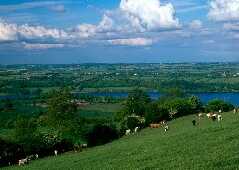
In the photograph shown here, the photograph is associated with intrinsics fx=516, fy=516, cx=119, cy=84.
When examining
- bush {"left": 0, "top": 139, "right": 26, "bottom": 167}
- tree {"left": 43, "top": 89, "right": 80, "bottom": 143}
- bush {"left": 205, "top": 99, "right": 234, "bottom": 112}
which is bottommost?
bush {"left": 0, "top": 139, "right": 26, "bottom": 167}

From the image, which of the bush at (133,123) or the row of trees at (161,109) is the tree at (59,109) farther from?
the row of trees at (161,109)

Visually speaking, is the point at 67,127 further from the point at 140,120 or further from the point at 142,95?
the point at 142,95

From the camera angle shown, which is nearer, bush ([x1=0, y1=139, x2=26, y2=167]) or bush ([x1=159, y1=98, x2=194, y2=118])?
bush ([x1=0, y1=139, x2=26, y2=167])

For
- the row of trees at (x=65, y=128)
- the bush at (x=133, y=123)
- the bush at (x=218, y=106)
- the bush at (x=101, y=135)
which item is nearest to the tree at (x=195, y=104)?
the bush at (x=218, y=106)

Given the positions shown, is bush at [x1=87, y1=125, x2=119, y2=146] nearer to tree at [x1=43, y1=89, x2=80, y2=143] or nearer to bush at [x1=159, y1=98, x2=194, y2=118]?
tree at [x1=43, y1=89, x2=80, y2=143]

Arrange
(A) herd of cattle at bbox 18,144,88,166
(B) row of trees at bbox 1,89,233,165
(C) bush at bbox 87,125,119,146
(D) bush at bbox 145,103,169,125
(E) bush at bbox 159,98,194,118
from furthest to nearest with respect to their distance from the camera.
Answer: (E) bush at bbox 159,98,194,118 < (D) bush at bbox 145,103,169,125 < (C) bush at bbox 87,125,119,146 < (B) row of trees at bbox 1,89,233,165 < (A) herd of cattle at bbox 18,144,88,166

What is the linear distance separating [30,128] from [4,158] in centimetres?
1147

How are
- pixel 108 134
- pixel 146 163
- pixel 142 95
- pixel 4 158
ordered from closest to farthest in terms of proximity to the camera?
pixel 146 163 < pixel 4 158 < pixel 108 134 < pixel 142 95

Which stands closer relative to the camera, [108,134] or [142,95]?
[108,134]

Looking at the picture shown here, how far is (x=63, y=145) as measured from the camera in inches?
3201

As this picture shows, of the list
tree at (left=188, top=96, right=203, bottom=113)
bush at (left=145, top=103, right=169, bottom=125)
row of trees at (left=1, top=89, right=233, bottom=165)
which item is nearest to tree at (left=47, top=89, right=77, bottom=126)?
row of trees at (left=1, top=89, right=233, bottom=165)

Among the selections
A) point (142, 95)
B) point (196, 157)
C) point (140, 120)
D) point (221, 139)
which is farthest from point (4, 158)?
point (142, 95)

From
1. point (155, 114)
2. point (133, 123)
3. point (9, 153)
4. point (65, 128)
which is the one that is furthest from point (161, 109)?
point (9, 153)

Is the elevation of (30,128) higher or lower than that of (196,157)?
lower
